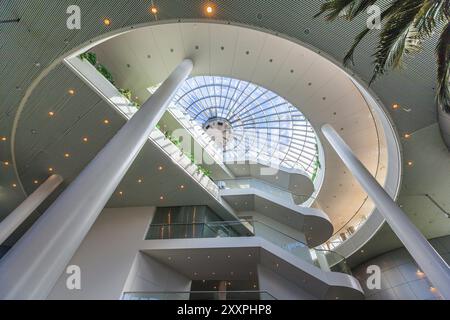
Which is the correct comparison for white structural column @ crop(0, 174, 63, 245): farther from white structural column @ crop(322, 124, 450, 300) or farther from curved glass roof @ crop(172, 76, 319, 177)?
white structural column @ crop(322, 124, 450, 300)

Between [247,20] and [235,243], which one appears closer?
[247,20]

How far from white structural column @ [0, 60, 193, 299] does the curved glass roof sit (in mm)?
13480

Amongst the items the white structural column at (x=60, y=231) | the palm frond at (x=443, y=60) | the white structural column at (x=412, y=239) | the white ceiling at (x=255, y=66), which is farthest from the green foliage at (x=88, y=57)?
the white structural column at (x=412, y=239)

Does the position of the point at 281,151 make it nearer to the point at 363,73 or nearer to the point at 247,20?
the point at 363,73

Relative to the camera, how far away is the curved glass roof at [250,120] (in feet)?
57.0

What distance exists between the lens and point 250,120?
63.4 feet

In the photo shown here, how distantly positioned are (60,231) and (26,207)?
31.5 ft

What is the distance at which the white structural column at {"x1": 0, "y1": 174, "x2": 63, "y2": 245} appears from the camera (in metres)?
9.30

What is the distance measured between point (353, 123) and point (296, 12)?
9.22 meters

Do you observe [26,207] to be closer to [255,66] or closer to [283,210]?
[255,66]

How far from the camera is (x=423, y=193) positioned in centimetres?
1084

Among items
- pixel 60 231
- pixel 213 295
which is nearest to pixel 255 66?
pixel 213 295

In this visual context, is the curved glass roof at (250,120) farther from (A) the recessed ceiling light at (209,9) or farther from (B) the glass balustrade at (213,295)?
(B) the glass balustrade at (213,295)
